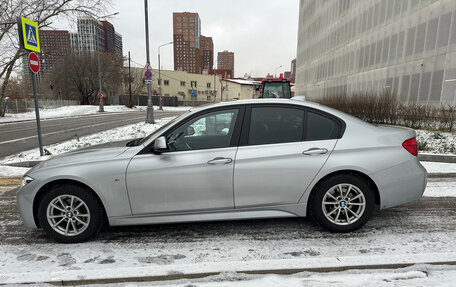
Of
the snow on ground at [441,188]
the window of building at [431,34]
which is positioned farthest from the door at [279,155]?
the window of building at [431,34]

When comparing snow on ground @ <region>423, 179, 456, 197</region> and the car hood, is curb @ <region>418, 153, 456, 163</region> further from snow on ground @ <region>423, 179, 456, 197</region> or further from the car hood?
the car hood

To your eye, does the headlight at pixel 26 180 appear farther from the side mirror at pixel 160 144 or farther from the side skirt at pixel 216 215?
the side mirror at pixel 160 144

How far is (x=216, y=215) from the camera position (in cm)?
320

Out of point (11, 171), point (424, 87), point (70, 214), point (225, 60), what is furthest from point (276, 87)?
point (225, 60)

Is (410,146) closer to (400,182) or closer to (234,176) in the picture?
(400,182)

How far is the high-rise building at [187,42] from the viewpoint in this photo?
339 ft

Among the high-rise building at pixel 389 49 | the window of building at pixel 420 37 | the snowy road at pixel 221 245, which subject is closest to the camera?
the snowy road at pixel 221 245

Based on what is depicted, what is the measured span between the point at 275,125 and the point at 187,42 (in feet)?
356

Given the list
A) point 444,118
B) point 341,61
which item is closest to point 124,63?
point 341,61

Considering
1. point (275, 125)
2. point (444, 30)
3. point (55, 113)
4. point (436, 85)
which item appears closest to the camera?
point (275, 125)

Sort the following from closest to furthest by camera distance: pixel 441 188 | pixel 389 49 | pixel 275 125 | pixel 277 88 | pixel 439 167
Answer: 1. pixel 275 125
2. pixel 441 188
3. pixel 439 167
4. pixel 277 88
5. pixel 389 49

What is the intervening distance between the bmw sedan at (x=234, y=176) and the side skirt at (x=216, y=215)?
0.01 m

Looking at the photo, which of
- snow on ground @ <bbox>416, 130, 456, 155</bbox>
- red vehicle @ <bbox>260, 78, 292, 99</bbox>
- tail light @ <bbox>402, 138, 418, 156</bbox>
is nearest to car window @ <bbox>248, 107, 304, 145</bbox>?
tail light @ <bbox>402, 138, 418, 156</bbox>

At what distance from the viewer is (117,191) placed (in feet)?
10.1
